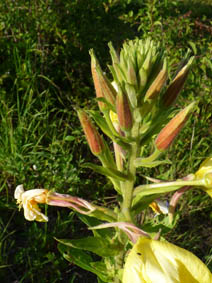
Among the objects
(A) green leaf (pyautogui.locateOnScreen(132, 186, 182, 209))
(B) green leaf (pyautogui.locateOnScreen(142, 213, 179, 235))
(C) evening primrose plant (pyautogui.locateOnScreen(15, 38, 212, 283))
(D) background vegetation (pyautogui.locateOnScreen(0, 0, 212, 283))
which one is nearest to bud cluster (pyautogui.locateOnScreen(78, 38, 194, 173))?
(C) evening primrose plant (pyautogui.locateOnScreen(15, 38, 212, 283))

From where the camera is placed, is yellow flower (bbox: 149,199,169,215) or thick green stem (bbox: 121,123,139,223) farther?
yellow flower (bbox: 149,199,169,215)

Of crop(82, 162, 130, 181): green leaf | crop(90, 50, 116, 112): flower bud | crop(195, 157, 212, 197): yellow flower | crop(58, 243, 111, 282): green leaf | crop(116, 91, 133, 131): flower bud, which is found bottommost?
crop(58, 243, 111, 282): green leaf

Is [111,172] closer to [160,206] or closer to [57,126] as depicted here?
[160,206]

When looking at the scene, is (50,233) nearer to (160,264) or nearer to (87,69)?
(160,264)

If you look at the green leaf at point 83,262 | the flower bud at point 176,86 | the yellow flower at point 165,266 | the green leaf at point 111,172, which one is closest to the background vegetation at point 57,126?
the green leaf at point 83,262

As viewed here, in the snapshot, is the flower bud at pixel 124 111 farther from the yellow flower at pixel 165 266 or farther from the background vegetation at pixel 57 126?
the background vegetation at pixel 57 126

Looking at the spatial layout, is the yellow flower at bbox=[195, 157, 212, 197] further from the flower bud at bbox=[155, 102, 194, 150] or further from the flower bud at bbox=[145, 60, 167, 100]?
the flower bud at bbox=[145, 60, 167, 100]
